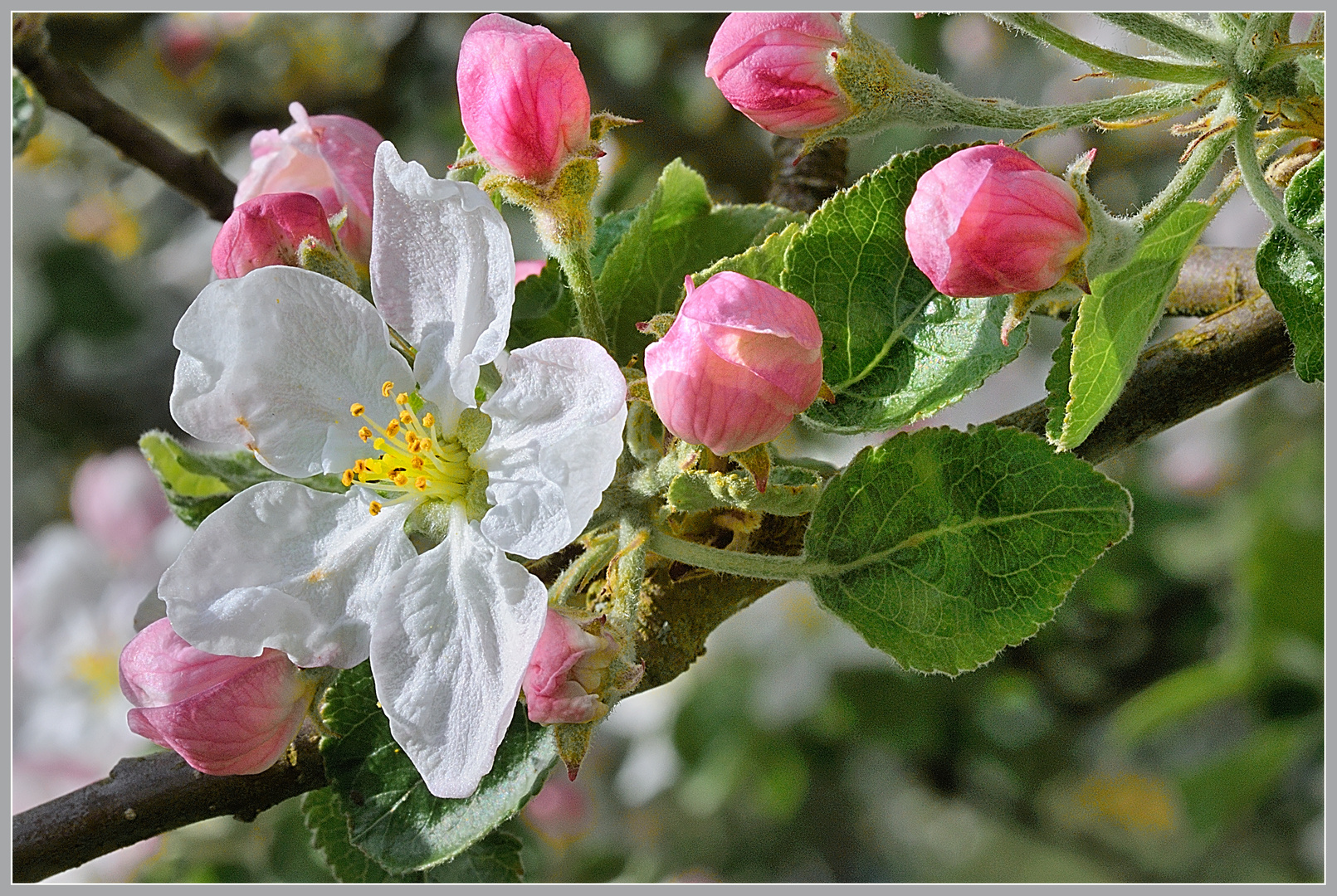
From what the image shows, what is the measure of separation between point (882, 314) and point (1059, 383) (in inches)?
4.3

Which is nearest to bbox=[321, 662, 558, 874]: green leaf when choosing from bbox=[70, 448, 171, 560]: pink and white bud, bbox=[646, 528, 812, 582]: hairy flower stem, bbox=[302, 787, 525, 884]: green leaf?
bbox=[302, 787, 525, 884]: green leaf

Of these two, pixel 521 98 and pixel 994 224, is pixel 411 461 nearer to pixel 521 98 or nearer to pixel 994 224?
pixel 521 98

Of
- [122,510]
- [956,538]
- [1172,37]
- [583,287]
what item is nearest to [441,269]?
[583,287]

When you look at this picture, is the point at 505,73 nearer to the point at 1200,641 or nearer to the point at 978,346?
the point at 978,346

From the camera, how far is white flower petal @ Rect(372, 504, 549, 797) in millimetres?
604

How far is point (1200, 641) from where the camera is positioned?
7.16 feet

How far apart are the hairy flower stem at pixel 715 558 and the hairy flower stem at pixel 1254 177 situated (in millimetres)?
331

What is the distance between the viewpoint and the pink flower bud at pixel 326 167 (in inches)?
30.9

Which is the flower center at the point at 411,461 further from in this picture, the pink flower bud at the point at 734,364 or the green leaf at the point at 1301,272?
the green leaf at the point at 1301,272

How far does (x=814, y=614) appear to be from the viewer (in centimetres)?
224

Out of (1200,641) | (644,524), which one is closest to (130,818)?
(644,524)

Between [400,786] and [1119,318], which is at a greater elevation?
[1119,318]

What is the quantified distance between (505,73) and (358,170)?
19cm

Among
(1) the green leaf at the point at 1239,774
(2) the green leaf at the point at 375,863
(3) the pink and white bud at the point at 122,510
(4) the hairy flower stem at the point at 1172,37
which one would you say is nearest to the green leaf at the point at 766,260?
(4) the hairy flower stem at the point at 1172,37
